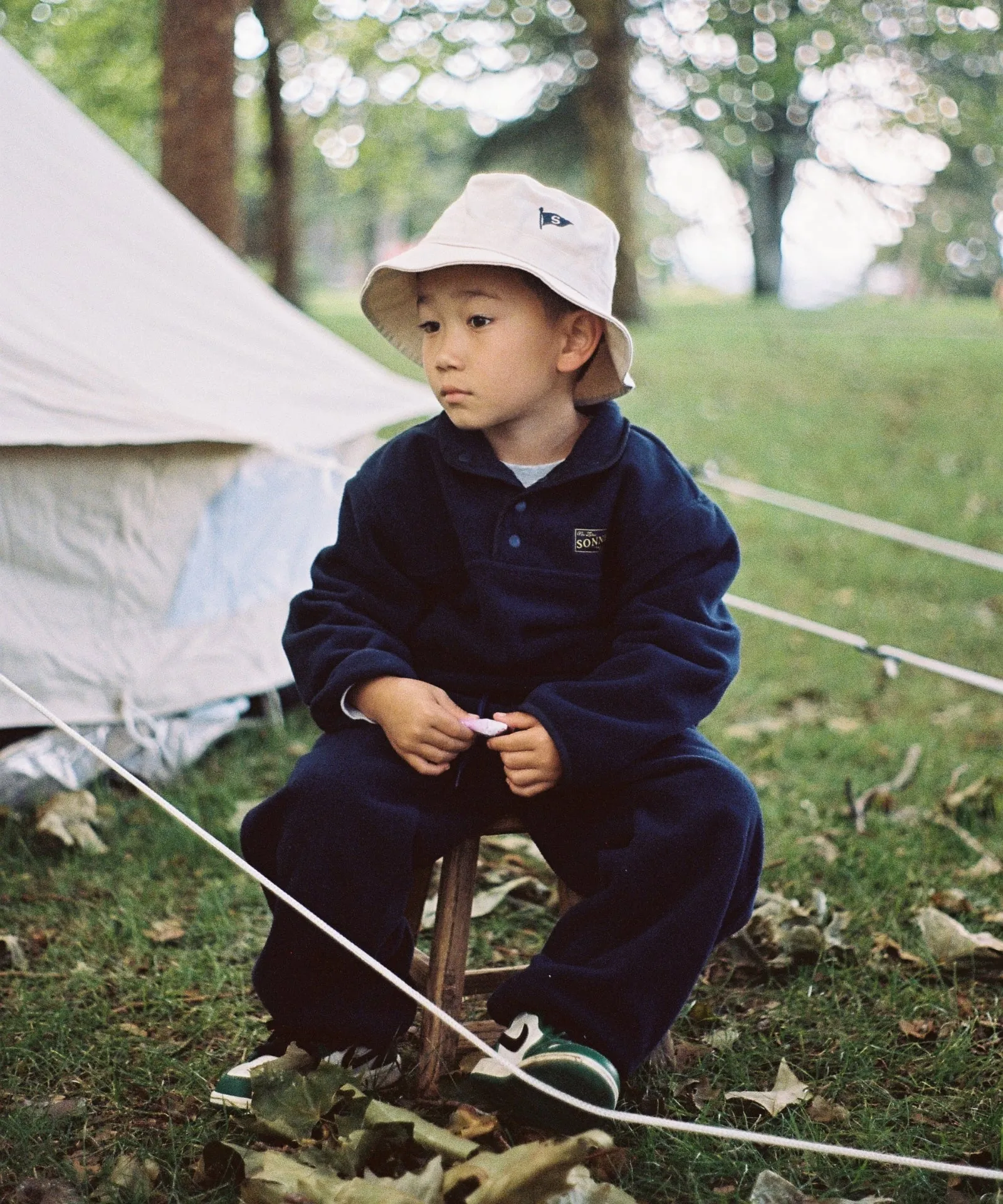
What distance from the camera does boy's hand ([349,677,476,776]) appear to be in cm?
180

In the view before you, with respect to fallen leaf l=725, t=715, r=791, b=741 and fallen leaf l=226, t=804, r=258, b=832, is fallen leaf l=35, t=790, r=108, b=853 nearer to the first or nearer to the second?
fallen leaf l=226, t=804, r=258, b=832

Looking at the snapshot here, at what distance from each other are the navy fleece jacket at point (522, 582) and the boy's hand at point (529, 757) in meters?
0.06

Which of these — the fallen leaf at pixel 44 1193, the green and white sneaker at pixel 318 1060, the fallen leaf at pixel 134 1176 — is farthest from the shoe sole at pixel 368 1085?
the fallen leaf at pixel 44 1193

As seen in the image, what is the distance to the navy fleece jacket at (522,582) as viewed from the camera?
1.88 meters

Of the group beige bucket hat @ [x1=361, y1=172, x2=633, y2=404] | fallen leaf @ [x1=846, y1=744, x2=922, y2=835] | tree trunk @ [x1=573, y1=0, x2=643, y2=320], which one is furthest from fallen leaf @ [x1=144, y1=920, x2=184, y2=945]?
tree trunk @ [x1=573, y1=0, x2=643, y2=320]

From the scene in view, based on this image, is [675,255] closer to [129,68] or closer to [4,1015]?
[129,68]

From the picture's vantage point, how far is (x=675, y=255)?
34.4 m

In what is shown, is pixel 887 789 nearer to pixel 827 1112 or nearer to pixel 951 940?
pixel 951 940

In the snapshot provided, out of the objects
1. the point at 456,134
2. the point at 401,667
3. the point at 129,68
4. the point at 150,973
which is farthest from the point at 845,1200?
the point at 456,134

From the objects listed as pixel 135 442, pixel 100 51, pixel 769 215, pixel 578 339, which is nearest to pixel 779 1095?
pixel 578 339

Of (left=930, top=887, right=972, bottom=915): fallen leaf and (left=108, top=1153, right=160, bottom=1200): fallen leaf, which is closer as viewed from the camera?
(left=108, top=1153, right=160, bottom=1200): fallen leaf

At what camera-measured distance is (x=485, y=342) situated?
6.29ft

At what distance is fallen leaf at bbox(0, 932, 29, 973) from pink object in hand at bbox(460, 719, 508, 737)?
1.10 meters

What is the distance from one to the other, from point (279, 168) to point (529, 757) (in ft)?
25.0
